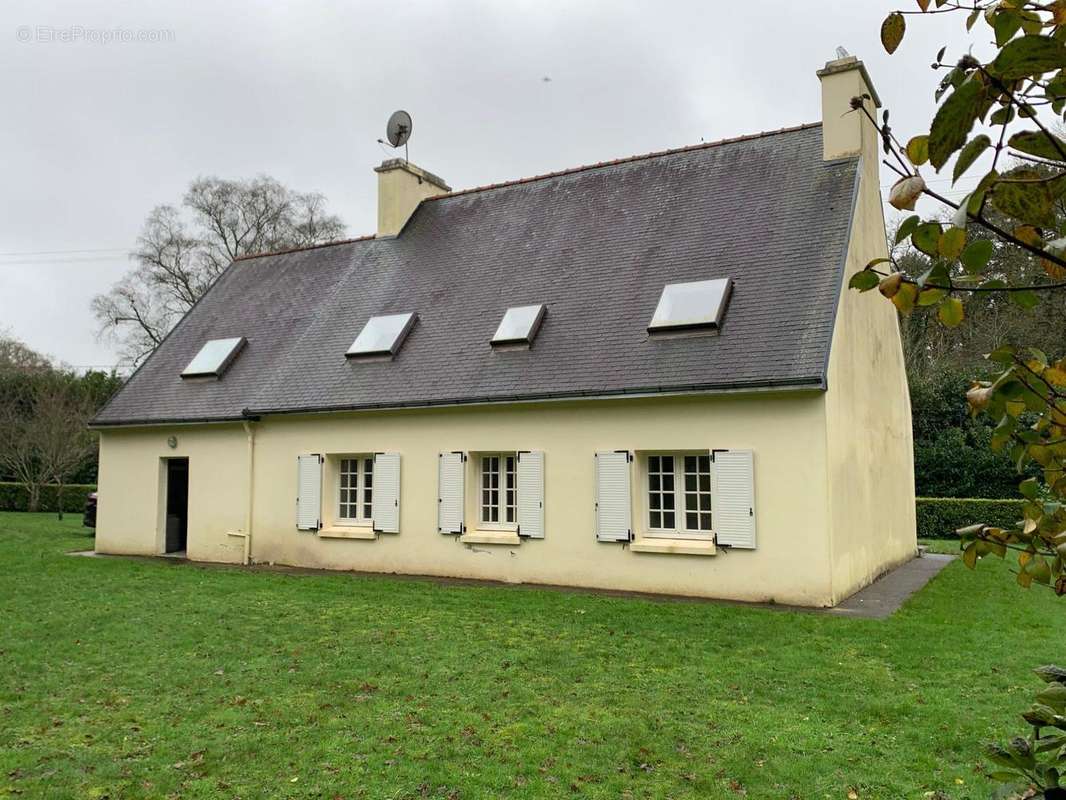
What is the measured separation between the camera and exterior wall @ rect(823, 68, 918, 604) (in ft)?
34.2

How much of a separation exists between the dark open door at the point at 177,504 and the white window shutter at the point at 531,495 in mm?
7876

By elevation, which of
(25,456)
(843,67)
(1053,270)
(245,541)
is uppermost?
(843,67)

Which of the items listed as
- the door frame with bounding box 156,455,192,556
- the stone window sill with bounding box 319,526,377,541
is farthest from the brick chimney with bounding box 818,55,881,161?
the door frame with bounding box 156,455,192,556

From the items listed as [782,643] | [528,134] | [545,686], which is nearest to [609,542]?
[782,643]

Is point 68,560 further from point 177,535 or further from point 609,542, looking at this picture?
point 609,542

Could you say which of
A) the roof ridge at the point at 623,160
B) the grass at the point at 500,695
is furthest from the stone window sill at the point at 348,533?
the roof ridge at the point at 623,160

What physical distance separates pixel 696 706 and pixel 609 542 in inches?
200

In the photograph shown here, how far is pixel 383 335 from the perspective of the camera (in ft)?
46.6

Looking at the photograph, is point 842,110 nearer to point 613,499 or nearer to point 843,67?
point 843,67

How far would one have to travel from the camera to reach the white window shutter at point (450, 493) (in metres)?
12.2

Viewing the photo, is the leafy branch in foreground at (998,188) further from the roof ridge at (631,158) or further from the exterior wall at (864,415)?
the roof ridge at (631,158)

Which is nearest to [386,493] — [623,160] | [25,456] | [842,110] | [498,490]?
[498,490]

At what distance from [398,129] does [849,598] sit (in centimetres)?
1422

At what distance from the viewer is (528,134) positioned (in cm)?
1986
